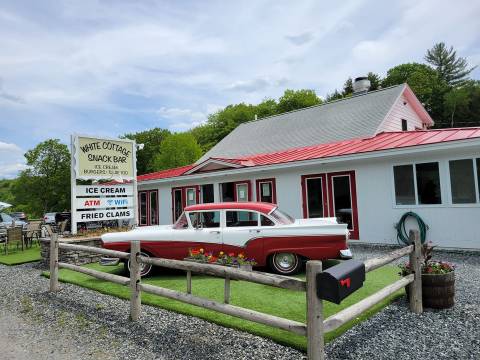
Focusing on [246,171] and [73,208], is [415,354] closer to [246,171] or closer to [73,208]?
Answer: [73,208]

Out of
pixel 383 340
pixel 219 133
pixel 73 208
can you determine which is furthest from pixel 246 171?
pixel 219 133

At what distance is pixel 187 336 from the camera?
4.44 m

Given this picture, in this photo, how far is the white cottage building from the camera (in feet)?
31.1

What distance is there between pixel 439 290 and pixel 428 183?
575 centimetres

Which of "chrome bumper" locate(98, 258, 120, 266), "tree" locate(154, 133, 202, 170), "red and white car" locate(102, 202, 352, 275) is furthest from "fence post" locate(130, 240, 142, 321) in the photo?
"tree" locate(154, 133, 202, 170)

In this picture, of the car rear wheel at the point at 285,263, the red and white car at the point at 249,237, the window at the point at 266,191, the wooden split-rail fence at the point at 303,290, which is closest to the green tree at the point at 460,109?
the window at the point at 266,191

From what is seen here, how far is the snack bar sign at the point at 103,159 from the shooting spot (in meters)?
10.8

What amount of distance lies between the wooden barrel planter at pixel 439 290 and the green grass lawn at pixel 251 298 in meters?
0.62

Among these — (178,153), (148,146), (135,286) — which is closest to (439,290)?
(135,286)

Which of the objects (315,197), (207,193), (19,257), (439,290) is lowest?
(19,257)

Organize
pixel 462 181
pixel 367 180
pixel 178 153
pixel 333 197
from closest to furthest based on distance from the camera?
pixel 462 181, pixel 367 180, pixel 333 197, pixel 178 153

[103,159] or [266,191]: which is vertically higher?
[103,159]

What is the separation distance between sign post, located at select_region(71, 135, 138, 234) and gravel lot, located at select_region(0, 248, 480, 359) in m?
4.83

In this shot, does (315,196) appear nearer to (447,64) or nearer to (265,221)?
(265,221)
